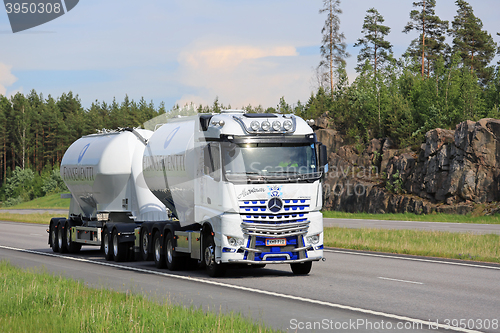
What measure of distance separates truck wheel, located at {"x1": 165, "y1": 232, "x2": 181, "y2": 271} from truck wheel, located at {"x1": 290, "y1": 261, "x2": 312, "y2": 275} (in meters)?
3.19

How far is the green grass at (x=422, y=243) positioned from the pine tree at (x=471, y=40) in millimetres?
54874

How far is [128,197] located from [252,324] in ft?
43.9

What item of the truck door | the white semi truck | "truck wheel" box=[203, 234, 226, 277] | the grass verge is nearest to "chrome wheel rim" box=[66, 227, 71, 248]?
the white semi truck

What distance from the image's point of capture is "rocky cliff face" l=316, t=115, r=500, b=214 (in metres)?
43.9

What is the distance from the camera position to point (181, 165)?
16906 millimetres

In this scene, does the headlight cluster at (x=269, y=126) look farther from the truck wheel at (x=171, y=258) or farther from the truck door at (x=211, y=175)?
the truck wheel at (x=171, y=258)

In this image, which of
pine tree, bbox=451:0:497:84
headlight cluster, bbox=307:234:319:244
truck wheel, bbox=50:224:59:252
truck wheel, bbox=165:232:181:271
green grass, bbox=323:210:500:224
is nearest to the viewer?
headlight cluster, bbox=307:234:319:244

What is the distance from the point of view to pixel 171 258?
55.8 ft

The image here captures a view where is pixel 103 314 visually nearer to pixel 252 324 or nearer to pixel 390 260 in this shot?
pixel 252 324

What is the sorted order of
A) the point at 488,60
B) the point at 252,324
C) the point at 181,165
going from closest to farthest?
the point at 252,324 < the point at 181,165 < the point at 488,60

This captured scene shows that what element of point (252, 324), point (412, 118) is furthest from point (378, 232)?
point (412, 118)

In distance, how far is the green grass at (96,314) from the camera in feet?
26.5

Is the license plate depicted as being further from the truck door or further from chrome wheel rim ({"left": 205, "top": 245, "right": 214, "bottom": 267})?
chrome wheel rim ({"left": 205, "top": 245, "right": 214, "bottom": 267})

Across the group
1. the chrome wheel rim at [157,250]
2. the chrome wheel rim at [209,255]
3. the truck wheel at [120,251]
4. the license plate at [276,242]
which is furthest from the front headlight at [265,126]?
the truck wheel at [120,251]
